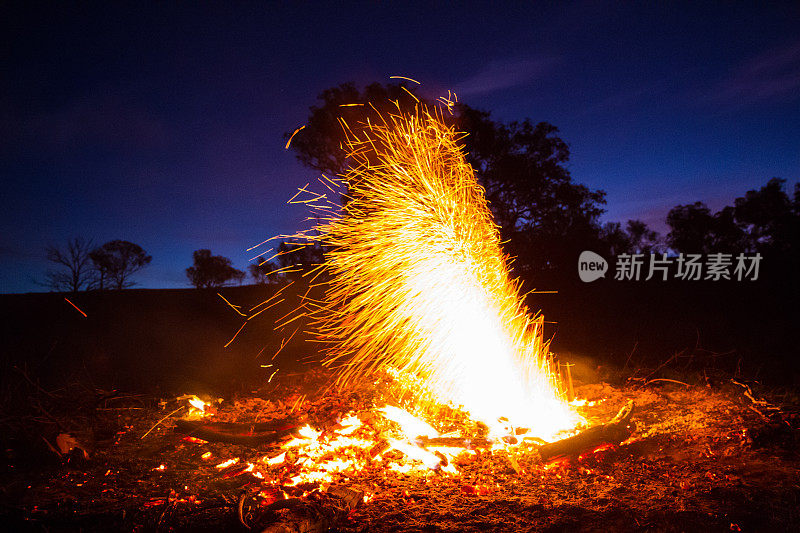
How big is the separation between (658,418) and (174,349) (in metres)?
11.3

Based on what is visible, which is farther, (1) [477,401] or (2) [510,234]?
(2) [510,234]

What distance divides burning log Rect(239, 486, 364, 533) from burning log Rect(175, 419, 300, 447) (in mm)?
1136

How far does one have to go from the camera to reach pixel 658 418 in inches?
209

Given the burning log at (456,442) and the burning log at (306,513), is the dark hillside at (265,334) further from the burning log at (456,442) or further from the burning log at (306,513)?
the burning log at (306,513)

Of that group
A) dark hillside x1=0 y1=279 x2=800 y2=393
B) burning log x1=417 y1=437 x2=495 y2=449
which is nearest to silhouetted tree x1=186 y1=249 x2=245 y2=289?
dark hillside x1=0 y1=279 x2=800 y2=393

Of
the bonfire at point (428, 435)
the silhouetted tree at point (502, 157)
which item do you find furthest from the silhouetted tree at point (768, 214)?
the bonfire at point (428, 435)

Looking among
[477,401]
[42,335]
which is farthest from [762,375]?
[42,335]

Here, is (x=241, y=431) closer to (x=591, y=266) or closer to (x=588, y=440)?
(x=588, y=440)

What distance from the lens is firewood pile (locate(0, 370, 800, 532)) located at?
341 cm

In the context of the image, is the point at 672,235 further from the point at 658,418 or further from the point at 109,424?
the point at 109,424

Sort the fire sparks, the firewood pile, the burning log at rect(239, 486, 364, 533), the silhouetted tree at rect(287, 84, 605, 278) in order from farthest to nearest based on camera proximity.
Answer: the silhouetted tree at rect(287, 84, 605, 278)
the fire sparks
the firewood pile
the burning log at rect(239, 486, 364, 533)

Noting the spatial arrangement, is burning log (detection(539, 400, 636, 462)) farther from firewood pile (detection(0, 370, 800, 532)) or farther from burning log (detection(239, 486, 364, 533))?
burning log (detection(239, 486, 364, 533))

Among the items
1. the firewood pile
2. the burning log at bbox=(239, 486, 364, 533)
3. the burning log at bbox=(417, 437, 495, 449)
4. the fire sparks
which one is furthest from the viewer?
A: the fire sparks

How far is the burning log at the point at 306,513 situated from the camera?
3.29 metres
